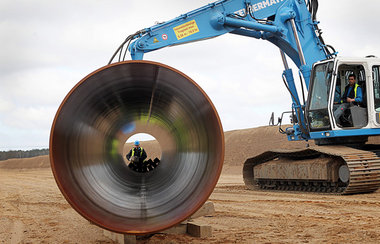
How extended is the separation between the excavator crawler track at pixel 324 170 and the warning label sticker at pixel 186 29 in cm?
433

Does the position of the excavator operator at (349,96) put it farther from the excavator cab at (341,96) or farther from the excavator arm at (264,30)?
the excavator arm at (264,30)

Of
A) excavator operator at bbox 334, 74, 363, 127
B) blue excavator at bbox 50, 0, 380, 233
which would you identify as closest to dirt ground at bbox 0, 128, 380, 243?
blue excavator at bbox 50, 0, 380, 233

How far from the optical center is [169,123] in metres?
5.98

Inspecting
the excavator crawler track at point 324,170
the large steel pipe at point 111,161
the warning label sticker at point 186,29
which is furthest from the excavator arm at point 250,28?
the large steel pipe at point 111,161

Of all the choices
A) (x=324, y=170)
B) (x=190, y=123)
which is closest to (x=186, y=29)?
(x=324, y=170)

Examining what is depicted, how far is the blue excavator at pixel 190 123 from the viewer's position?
4426 millimetres

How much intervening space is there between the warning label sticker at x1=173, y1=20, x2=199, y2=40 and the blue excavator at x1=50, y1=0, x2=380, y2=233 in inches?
1.1

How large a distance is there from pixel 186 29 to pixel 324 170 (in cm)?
518

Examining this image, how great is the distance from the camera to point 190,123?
5.10 m

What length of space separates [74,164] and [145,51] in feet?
22.8

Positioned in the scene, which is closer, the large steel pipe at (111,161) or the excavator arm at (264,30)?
the large steel pipe at (111,161)

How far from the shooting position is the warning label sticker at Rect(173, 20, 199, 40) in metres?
11.6

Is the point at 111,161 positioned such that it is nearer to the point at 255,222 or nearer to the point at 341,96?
the point at 255,222

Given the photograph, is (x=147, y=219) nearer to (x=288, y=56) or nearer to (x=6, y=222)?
(x=6, y=222)
